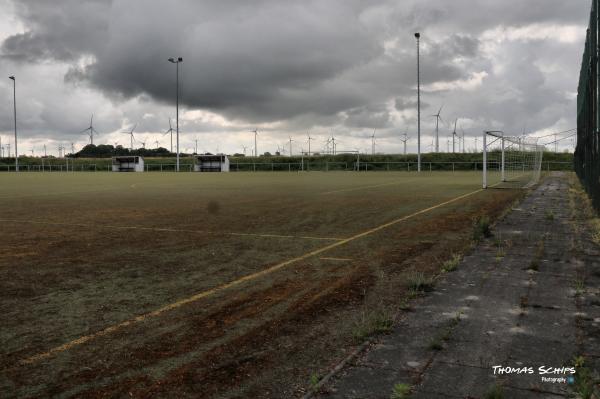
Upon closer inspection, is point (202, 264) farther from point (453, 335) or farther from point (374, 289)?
point (453, 335)

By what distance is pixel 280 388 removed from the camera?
144 inches

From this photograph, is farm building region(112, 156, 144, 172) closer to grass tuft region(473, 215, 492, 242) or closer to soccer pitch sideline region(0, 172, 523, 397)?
soccer pitch sideline region(0, 172, 523, 397)

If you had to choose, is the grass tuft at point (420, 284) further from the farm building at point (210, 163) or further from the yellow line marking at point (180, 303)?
the farm building at point (210, 163)

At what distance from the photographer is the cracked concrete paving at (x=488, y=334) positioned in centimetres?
363

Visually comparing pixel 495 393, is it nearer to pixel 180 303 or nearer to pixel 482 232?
pixel 180 303

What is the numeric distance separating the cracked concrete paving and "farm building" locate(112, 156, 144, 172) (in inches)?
3191

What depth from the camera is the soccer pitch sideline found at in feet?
12.9

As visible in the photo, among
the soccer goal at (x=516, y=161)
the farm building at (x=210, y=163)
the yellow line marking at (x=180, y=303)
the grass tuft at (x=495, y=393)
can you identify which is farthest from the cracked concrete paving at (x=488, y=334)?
the farm building at (x=210, y=163)

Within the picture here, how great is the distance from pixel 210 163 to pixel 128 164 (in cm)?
1511

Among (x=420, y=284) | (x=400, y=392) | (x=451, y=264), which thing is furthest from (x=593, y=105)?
(x=400, y=392)

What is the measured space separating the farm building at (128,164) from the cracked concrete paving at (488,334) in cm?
8106

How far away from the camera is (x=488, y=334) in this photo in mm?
4617

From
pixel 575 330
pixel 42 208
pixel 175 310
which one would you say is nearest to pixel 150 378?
pixel 175 310

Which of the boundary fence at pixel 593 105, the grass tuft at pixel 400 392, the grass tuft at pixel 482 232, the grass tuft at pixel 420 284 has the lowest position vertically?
the grass tuft at pixel 400 392
